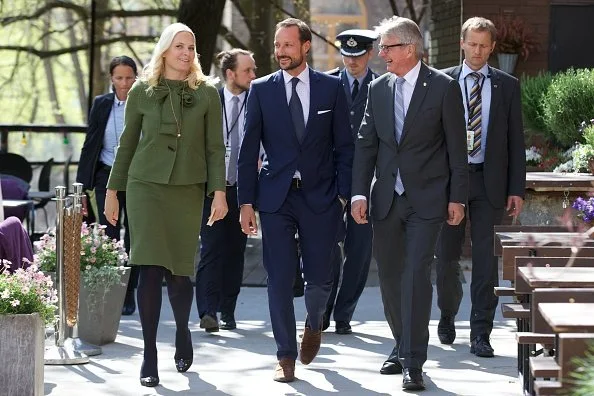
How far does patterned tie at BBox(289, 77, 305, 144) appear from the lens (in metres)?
8.28

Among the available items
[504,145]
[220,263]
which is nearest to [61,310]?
[220,263]

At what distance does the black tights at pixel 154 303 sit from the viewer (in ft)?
26.1

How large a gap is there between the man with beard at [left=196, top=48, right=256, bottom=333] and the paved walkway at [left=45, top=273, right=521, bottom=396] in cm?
19

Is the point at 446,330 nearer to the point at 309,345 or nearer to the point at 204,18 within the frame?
the point at 309,345

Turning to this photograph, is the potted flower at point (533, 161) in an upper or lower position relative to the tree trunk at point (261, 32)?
lower

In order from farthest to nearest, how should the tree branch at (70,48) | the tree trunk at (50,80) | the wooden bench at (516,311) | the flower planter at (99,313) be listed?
the tree trunk at (50,80) < the tree branch at (70,48) < the flower planter at (99,313) < the wooden bench at (516,311)

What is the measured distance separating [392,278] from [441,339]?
4.93 ft

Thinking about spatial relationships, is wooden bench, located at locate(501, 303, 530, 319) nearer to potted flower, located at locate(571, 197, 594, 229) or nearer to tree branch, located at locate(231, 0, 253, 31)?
potted flower, located at locate(571, 197, 594, 229)

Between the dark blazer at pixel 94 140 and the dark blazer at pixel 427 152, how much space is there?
3118 mm

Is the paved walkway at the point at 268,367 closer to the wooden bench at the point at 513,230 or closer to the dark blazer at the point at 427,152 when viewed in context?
the wooden bench at the point at 513,230

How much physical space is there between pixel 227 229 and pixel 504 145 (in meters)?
2.20

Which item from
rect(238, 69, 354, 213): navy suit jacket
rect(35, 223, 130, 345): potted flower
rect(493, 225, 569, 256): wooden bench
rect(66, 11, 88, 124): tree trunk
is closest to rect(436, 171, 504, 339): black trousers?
rect(493, 225, 569, 256): wooden bench

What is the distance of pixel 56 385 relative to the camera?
315 inches

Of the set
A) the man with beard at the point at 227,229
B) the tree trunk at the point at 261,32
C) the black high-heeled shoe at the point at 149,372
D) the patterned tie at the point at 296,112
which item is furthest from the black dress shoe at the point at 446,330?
the tree trunk at the point at 261,32
